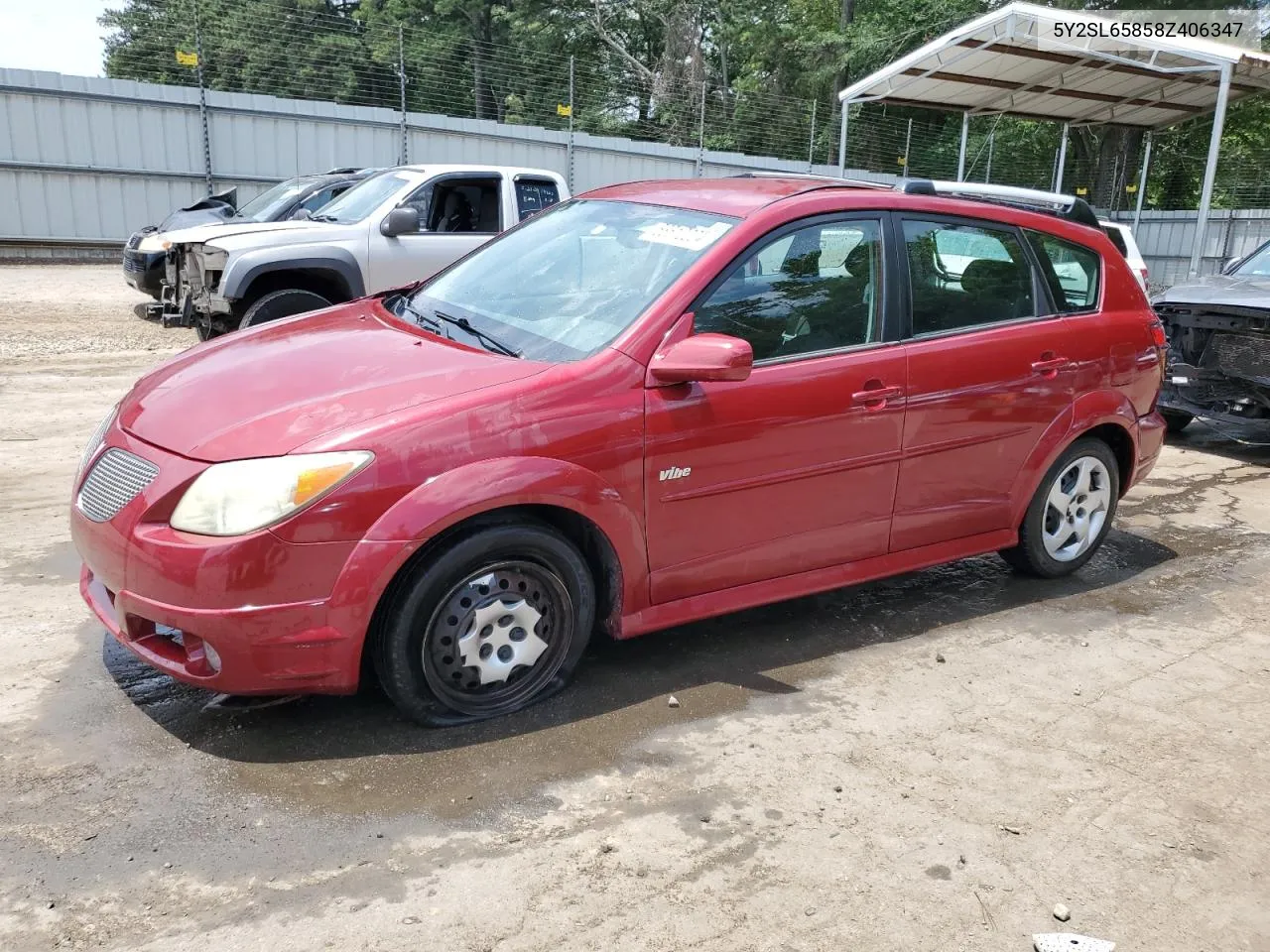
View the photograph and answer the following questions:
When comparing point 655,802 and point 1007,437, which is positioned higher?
point 1007,437

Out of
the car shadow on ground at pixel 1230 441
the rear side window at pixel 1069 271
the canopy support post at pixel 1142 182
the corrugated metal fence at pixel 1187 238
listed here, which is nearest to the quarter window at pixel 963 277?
the rear side window at pixel 1069 271

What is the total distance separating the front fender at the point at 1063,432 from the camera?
4652mm

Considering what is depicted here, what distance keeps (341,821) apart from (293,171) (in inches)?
712

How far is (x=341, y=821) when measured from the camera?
2924 millimetres

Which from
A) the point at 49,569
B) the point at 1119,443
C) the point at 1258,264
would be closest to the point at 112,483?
the point at 49,569

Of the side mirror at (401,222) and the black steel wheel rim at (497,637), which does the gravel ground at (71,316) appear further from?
the black steel wheel rim at (497,637)

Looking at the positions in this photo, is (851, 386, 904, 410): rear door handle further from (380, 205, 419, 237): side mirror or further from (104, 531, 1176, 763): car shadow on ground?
(380, 205, 419, 237): side mirror

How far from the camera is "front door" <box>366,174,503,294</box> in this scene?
30.2 ft

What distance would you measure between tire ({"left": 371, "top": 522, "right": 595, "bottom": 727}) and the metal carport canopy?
1173 cm

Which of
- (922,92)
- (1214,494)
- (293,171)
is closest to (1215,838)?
(1214,494)

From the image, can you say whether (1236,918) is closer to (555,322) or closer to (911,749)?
(911,749)

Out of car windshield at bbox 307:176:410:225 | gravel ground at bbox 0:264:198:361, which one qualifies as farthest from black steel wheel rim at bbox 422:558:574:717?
gravel ground at bbox 0:264:198:361

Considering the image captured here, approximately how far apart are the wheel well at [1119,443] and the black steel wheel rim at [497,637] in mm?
2833

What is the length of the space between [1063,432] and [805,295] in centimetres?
154
